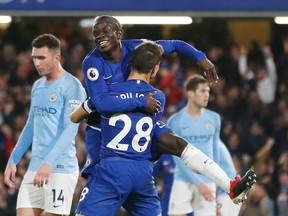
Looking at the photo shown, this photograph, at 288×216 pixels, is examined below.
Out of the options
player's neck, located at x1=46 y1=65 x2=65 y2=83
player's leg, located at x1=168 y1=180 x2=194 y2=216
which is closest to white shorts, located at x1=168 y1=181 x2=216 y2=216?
player's leg, located at x1=168 y1=180 x2=194 y2=216

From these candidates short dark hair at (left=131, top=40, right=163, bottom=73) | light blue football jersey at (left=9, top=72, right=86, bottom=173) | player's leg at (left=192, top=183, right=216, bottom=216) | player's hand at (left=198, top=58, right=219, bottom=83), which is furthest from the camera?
player's leg at (left=192, top=183, right=216, bottom=216)

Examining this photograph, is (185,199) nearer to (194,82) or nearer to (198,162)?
(194,82)

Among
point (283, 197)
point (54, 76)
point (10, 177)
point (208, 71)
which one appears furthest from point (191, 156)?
point (283, 197)

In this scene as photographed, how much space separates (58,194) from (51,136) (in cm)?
56

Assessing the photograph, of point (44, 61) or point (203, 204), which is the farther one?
point (203, 204)

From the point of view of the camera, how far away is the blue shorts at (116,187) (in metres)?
8.77

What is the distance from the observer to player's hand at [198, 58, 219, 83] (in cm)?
915

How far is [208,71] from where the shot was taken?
9.19m

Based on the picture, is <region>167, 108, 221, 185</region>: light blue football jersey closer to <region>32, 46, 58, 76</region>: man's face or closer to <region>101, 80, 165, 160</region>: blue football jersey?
<region>32, 46, 58, 76</region>: man's face

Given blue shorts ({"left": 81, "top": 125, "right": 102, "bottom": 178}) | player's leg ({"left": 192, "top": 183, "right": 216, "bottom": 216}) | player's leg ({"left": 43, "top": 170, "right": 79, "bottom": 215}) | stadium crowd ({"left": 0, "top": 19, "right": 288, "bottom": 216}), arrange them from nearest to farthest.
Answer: blue shorts ({"left": 81, "top": 125, "right": 102, "bottom": 178}), player's leg ({"left": 43, "top": 170, "right": 79, "bottom": 215}), player's leg ({"left": 192, "top": 183, "right": 216, "bottom": 216}), stadium crowd ({"left": 0, "top": 19, "right": 288, "bottom": 216})

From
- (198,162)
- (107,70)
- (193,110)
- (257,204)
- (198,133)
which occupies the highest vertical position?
(107,70)

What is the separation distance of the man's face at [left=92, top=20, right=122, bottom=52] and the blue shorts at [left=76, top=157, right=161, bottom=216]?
1.00 m

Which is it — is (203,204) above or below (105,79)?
below

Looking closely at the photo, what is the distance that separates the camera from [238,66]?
1800cm
